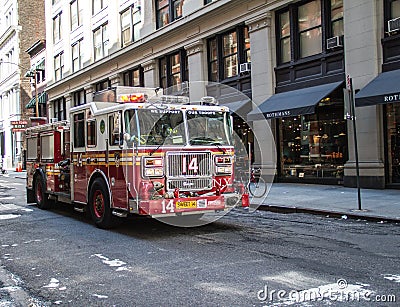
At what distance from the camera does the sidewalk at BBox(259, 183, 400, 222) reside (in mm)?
10812

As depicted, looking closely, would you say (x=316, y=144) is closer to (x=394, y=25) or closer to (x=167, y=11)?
(x=394, y=25)

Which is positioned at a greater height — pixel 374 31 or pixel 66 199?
pixel 374 31

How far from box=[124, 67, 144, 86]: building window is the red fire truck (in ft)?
58.6

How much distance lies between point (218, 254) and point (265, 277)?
1.52 meters

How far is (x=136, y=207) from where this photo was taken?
858 centimetres

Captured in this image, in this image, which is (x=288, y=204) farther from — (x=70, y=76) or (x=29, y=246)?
(x=70, y=76)

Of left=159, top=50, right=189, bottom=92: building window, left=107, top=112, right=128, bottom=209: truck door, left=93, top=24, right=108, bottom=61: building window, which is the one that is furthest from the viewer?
left=93, top=24, right=108, bottom=61: building window

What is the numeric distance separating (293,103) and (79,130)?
840 cm

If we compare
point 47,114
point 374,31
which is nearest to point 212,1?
point 374,31

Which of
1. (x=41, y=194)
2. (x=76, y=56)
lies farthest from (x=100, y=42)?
(x=41, y=194)

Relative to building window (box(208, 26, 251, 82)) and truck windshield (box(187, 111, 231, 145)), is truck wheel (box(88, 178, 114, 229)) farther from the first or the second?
building window (box(208, 26, 251, 82))

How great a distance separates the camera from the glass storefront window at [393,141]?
48.4 ft

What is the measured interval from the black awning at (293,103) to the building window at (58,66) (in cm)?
2594

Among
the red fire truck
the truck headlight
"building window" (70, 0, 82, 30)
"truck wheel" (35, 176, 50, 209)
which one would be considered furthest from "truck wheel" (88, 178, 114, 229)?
"building window" (70, 0, 82, 30)
